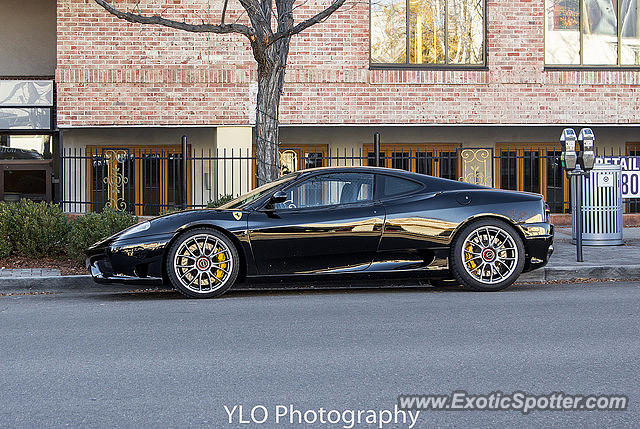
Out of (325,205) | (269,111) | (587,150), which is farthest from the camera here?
(269,111)

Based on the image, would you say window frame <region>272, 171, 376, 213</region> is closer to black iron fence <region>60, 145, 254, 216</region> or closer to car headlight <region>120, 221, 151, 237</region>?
car headlight <region>120, 221, 151, 237</region>

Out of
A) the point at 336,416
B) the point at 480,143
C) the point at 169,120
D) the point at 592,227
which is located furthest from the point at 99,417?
the point at 480,143

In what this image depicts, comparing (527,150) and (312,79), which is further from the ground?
(312,79)

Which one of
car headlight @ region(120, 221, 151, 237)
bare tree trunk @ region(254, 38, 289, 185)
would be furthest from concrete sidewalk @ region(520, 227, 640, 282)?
car headlight @ region(120, 221, 151, 237)

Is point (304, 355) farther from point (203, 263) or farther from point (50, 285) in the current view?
point (50, 285)

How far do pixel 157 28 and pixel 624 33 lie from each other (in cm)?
914

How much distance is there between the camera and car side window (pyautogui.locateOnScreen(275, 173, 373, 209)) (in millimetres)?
8547

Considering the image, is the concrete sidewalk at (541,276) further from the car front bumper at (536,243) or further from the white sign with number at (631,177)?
the white sign with number at (631,177)

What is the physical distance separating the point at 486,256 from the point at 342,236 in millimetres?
1474

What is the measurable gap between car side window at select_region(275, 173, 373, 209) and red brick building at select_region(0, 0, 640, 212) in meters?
6.68

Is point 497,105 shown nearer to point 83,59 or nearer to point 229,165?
point 229,165

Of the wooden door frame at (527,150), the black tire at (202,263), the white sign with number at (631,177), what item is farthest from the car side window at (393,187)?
the wooden door frame at (527,150)

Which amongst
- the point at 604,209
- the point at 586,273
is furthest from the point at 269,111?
the point at 604,209

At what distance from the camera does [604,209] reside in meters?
12.9
